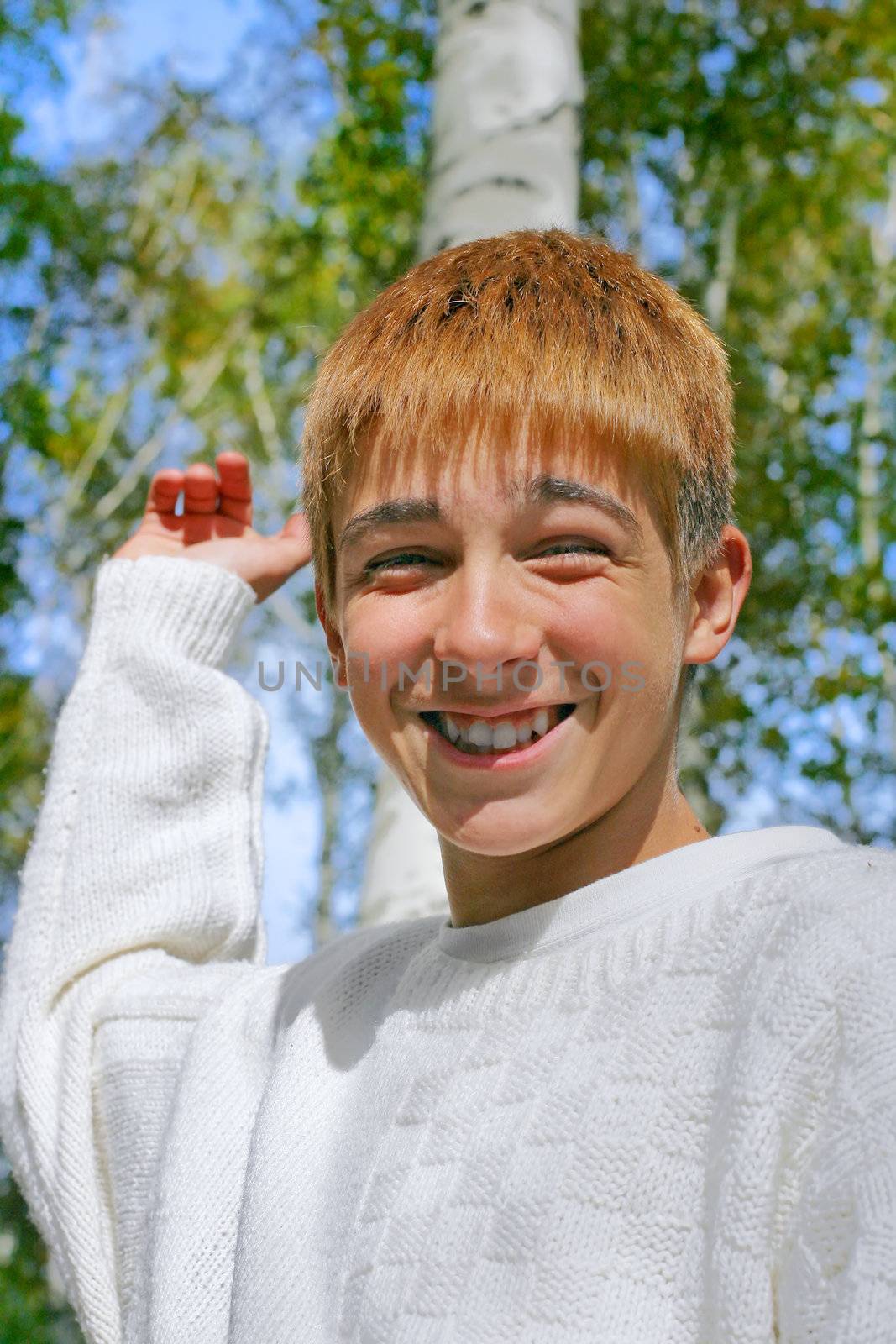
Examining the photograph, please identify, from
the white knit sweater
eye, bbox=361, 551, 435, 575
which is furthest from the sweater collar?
eye, bbox=361, 551, 435, 575

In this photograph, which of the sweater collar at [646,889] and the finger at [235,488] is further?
the finger at [235,488]

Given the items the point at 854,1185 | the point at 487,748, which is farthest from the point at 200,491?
the point at 854,1185

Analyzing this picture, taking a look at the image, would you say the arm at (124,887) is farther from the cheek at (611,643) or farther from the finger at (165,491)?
the cheek at (611,643)

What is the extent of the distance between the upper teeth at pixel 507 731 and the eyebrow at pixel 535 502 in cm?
22

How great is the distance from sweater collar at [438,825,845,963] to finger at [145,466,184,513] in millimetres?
1156

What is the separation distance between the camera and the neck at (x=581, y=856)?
148cm

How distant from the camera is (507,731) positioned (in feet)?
4.74

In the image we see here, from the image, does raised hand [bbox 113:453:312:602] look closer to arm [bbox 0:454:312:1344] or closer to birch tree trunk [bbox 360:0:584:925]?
arm [bbox 0:454:312:1344]

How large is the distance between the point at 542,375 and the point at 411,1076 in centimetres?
78

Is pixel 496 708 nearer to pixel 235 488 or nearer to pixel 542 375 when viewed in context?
pixel 542 375

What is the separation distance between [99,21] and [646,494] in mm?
14189

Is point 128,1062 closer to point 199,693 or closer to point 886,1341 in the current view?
point 199,693

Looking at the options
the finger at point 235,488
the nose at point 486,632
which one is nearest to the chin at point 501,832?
the nose at point 486,632

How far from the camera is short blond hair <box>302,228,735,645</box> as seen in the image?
144 centimetres
